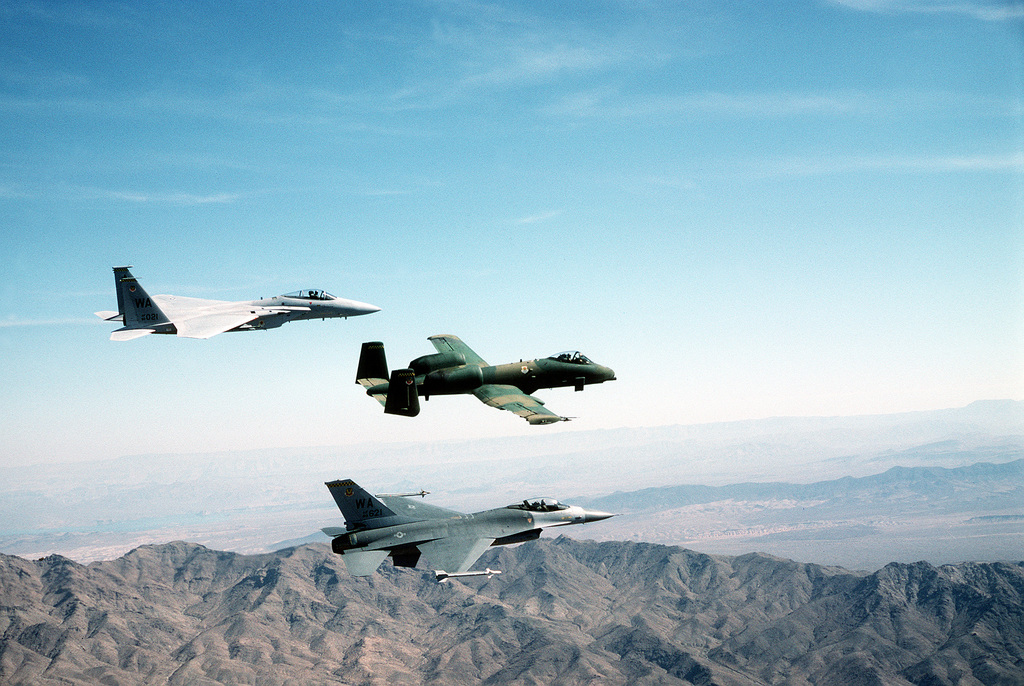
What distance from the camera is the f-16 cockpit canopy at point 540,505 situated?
62.6 meters

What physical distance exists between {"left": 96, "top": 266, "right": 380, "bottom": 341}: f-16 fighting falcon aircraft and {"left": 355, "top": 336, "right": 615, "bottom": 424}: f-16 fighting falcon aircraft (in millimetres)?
14589

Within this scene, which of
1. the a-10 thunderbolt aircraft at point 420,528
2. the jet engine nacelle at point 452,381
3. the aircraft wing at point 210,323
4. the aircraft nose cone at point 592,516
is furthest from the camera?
the aircraft nose cone at point 592,516


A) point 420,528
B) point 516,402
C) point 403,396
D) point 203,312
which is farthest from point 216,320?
point 516,402

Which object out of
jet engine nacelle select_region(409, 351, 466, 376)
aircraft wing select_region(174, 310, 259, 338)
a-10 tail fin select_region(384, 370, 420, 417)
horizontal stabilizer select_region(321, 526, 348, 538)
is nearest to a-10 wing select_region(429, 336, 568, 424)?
jet engine nacelle select_region(409, 351, 466, 376)

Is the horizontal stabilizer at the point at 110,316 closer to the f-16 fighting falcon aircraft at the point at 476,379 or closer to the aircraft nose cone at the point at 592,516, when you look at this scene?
the f-16 fighting falcon aircraft at the point at 476,379

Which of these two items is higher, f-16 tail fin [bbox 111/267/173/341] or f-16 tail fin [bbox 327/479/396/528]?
f-16 tail fin [bbox 111/267/173/341]

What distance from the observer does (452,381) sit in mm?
59188

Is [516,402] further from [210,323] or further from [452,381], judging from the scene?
[210,323]

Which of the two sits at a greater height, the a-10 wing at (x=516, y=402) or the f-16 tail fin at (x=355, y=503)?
the a-10 wing at (x=516, y=402)

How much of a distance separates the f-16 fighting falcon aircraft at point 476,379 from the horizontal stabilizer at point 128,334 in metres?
18.9

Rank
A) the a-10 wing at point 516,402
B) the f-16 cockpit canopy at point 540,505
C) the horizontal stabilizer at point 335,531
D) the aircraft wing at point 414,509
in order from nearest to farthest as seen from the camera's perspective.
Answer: the a-10 wing at point 516,402 → the horizontal stabilizer at point 335,531 → the aircraft wing at point 414,509 → the f-16 cockpit canopy at point 540,505

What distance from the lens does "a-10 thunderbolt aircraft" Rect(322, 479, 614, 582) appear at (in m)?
56.6

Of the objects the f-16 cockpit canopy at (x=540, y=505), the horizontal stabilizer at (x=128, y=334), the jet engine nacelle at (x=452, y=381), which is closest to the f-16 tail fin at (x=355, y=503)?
the jet engine nacelle at (x=452, y=381)

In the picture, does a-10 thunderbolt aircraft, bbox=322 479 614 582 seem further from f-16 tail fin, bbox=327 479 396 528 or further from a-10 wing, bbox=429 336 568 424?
a-10 wing, bbox=429 336 568 424
